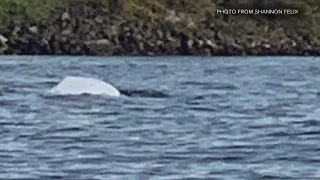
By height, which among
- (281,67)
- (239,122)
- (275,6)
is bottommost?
(275,6)

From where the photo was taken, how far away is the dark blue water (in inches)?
735

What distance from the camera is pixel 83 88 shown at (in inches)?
1308

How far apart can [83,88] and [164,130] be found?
922cm

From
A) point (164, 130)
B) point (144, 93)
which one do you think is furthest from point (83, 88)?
point (164, 130)

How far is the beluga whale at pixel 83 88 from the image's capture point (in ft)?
109

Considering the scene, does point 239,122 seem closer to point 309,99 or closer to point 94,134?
point 94,134

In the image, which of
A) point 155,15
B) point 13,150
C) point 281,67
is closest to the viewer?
point 13,150

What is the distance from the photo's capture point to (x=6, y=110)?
28.8 metres

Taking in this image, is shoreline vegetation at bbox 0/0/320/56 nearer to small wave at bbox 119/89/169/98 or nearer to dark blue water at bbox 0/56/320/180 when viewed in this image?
dark blue water at bbox 0/56/320/180

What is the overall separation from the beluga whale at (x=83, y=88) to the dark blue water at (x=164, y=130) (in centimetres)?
40

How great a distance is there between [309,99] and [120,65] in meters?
23.0

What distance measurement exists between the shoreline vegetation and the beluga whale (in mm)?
37981

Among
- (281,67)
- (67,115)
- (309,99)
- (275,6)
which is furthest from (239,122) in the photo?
(275,6)

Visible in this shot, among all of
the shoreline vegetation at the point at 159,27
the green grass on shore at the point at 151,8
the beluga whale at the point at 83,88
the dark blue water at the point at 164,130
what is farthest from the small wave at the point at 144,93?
the green grass on shore at the point at 151,8
